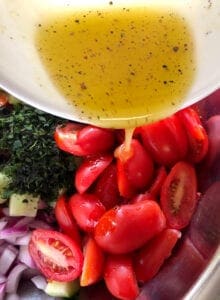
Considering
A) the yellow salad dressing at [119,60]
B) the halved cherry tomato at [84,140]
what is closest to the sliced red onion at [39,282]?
the halved cherry tomato at [84,140]

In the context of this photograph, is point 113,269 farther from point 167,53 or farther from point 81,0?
point 81,0

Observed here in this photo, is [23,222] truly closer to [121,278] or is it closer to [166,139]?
[121,278]

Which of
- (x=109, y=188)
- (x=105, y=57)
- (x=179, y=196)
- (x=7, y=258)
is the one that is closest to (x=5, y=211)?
(x=7, y=258)

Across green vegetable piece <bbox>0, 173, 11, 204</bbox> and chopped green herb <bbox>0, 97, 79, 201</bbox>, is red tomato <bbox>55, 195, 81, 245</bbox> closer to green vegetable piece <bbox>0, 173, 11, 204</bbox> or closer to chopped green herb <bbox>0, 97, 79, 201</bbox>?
chopped green herb <bbox>0, 97, 79, 201</bbox>

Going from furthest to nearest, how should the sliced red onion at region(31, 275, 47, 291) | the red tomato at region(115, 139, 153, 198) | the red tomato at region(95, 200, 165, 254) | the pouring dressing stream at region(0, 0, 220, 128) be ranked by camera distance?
the sliced red onion at region(31, 275, 47, 291) < the red tomato at region(115, 139, 153, 198) < the red tomato at region(95, 200, 165, 254) < the pouring dressing stream at region(0, 0, 220, 128)

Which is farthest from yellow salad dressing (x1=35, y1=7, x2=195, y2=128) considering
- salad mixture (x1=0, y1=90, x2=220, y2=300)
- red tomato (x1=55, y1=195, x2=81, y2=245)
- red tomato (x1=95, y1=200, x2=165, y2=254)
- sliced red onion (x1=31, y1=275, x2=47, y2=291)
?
sliced red onion (x1=31, y1=275, x2=47, y2=291)

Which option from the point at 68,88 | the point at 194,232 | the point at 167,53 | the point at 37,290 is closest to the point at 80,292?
the point at 37,290
